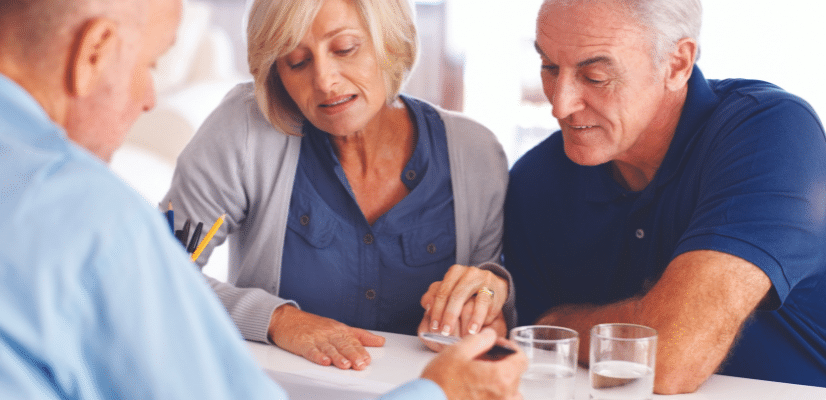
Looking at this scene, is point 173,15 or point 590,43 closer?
point 173,15

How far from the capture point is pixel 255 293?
142 centimetres

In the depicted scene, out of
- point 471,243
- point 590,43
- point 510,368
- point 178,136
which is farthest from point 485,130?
point 178,136

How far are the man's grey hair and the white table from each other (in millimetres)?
636

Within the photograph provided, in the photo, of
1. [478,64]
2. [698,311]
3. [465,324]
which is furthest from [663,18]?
[478,64]

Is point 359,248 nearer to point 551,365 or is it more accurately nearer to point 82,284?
point 551,365

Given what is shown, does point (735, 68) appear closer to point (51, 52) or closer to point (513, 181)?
point (513, 181)

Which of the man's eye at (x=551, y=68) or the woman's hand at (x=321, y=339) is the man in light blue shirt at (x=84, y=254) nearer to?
the woman's hand at (x=321, y=339)

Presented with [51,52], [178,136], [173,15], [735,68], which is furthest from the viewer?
[735,68]

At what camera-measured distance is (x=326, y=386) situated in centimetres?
111

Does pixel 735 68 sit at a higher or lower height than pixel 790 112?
higher

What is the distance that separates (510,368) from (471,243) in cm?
78

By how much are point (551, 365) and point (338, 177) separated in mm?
759

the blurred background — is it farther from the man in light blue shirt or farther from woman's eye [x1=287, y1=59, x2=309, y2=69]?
the man in light blue shirt

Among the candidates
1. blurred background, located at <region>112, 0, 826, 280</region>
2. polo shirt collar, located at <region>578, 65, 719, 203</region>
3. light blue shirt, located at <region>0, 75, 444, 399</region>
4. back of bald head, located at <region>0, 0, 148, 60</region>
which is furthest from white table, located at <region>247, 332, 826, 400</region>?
blurred background, located at <region>112, 0, 826, 280</region>
